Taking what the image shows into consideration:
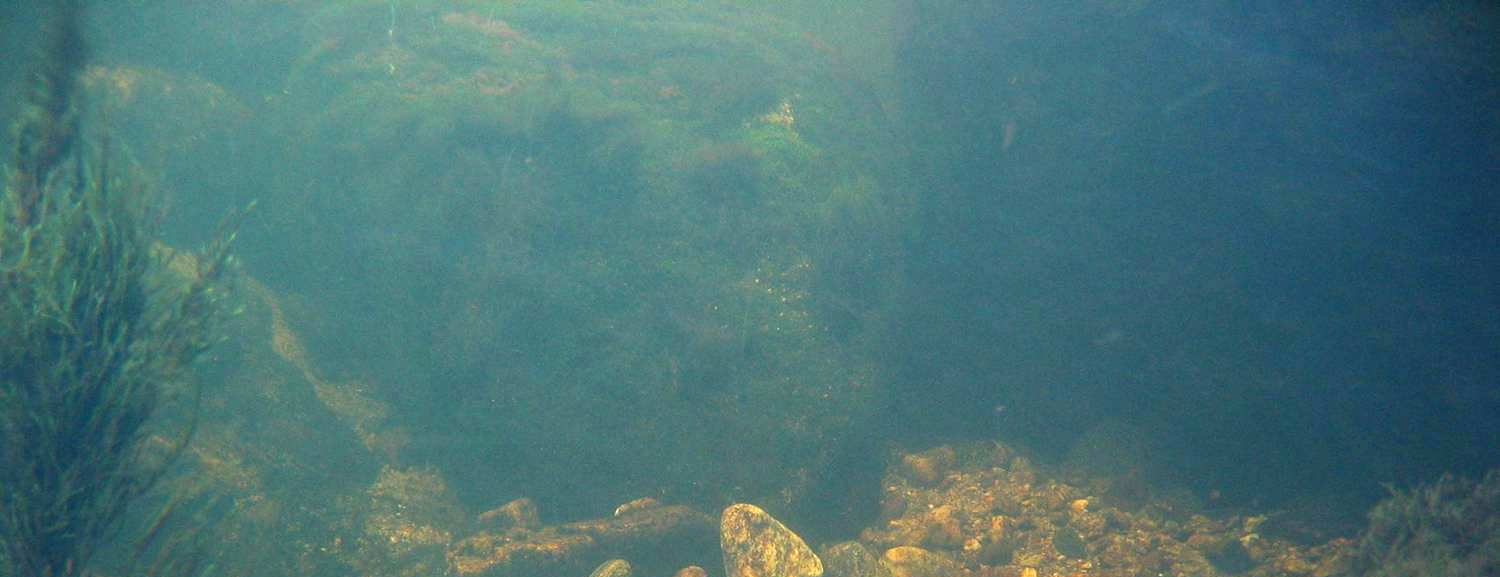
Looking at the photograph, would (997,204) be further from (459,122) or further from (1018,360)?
(459,122)

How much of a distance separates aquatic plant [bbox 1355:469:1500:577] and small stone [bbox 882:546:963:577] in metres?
3.98

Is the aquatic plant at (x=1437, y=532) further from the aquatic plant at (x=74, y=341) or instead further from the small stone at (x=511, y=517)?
the aquatic plant at (x=74, y=341)

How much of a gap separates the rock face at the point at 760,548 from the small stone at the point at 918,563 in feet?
3.12

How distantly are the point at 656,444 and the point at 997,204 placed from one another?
739cm

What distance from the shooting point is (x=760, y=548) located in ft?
22.9

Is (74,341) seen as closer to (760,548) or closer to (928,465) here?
(760,548)

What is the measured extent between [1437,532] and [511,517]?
1045 cm

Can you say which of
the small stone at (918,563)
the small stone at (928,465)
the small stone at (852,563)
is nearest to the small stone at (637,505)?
the small stone at (852,563)

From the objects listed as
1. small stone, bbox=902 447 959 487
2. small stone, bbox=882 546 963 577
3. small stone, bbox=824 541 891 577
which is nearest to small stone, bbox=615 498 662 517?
small stone, bbox=824 541 891 577

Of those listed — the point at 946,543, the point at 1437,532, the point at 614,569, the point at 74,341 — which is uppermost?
the point at 74,341

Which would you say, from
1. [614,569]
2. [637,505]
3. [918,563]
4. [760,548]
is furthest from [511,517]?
[918,563]

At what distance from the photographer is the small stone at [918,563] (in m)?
7.20

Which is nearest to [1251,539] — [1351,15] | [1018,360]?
[1018,360]

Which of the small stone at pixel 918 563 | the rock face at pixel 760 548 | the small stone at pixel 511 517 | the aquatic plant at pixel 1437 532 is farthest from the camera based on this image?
the small stone at pixel 511 517
